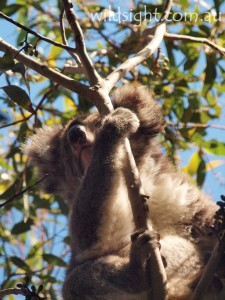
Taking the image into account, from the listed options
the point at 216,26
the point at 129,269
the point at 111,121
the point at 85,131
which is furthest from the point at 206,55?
the point at 129,269

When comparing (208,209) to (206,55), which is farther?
(206,55)

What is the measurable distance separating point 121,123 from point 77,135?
0.78 metres

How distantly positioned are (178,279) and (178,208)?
0.58m

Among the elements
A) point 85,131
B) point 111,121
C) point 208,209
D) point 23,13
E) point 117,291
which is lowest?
point 117,291

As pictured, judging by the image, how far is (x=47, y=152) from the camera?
16.5 ft

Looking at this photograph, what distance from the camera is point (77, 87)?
3479 mm

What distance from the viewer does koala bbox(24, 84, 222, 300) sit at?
3.56 meters

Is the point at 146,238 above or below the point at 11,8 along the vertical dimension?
below

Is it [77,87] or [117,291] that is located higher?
[77,87]

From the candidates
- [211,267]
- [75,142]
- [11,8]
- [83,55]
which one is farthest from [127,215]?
[11,8]

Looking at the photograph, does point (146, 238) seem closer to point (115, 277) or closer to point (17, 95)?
point (115, 277)

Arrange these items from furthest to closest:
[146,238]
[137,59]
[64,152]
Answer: [64,152]
[137,59]
[146,238]

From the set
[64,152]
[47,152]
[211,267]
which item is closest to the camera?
[211,267]

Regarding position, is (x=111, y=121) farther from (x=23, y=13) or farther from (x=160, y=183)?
(x=23, y=13)
